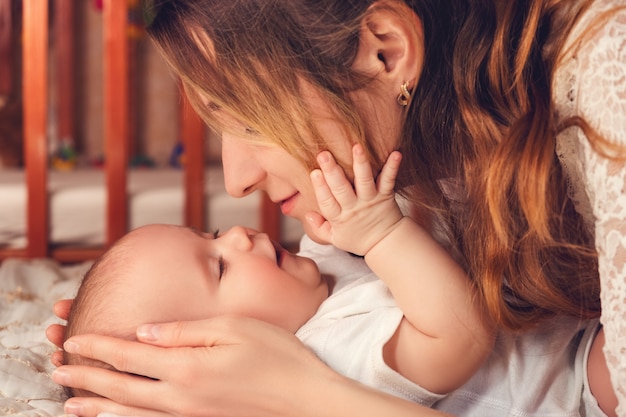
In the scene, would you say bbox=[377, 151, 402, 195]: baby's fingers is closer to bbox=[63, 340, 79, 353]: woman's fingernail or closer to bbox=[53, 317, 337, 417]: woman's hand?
bbox=[53, 317, 337, 417]: woman's hand

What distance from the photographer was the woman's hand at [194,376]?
943 mm

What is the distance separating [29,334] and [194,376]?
0.45 m

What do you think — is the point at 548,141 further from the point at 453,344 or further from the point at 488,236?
the point at 453,344

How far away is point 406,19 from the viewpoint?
40.6 inches

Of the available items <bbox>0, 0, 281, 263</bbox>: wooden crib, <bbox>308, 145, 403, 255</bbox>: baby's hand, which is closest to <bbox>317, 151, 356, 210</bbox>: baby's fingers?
<bbox>308, 145, 403, 255</bbox>: baby's hand

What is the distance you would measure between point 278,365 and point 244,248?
0.67 feet

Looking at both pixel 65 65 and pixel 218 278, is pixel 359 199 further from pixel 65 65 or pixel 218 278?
pixel 65 65

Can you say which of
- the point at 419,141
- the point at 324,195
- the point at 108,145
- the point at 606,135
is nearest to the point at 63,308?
the point at 324,195

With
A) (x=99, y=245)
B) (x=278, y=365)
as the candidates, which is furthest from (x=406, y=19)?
(x=99, y=245)

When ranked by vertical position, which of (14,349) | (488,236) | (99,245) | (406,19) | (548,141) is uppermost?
(406,19)

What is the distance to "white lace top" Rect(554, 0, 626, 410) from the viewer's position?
878mm

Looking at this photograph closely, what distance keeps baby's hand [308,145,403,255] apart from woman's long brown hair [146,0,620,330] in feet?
0.22

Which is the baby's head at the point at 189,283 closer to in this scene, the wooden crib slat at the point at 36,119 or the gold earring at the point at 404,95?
the gold earring at the point at 404,95

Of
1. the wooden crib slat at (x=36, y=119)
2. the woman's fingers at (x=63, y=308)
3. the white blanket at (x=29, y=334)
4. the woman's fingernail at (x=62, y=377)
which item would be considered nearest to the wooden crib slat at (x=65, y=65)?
the wooden crib slat at (x=36, y=119)
